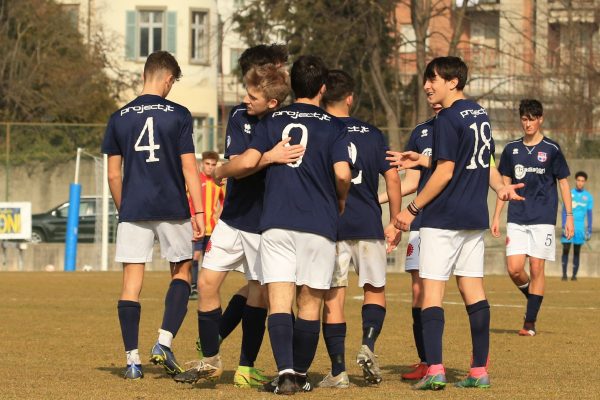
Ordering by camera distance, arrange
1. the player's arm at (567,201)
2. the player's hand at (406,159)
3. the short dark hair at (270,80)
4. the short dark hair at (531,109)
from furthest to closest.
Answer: the player's arm at (567,201), the short dark hair at (531,109), the player's hand at (406,159), the short dark hair at (270,80)

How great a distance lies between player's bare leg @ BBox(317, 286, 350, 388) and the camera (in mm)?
9359

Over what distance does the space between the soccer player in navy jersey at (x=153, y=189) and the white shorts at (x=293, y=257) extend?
1147mm

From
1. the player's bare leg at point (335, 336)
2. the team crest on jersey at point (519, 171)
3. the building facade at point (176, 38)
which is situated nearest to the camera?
the player's bare leg at point (335, 336)

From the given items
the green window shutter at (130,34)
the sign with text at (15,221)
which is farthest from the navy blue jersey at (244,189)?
the green window shutter at (130,34)

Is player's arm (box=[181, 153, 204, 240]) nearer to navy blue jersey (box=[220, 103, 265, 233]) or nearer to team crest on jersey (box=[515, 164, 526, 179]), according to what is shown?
navy blue jersey (box=[220, 103, 265, 233])

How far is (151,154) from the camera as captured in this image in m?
Result: 9.88

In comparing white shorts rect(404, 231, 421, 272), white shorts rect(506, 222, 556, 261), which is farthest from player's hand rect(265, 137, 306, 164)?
white shorts rect(506, 222, 556, 261)

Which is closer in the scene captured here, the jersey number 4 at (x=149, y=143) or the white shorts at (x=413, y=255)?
the jersey number 4 at (x=149, y=143)

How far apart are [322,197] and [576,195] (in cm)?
2160

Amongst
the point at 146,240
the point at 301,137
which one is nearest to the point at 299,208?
the point at 301,137

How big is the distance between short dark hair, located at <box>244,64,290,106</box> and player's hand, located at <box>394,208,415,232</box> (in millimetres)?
1064

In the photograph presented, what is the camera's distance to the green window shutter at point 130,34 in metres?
55.3

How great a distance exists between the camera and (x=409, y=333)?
562 inches

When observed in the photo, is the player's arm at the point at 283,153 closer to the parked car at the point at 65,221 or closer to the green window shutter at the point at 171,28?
the parked car at the point at 65,221
